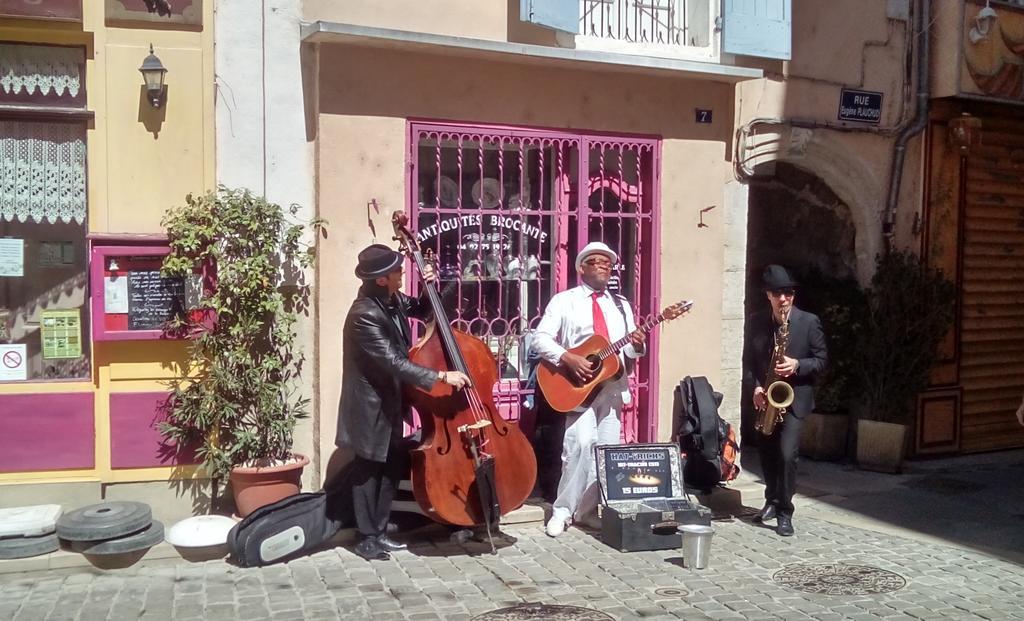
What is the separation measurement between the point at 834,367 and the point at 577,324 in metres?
3.63

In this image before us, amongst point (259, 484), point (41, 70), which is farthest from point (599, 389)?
point (41, 70)

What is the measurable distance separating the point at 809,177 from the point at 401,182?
456 centimetres

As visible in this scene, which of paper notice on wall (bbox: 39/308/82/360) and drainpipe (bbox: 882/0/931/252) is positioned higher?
drainpipe (bbox: 882/0/931/252)

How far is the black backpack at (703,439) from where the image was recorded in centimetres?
773

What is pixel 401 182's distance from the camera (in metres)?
7.41

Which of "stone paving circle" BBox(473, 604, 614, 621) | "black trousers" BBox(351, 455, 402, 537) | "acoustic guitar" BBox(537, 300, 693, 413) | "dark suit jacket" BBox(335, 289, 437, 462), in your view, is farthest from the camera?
"acoustic guitar" BBox(537, 300, 693, 413)

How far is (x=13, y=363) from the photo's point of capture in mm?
6844

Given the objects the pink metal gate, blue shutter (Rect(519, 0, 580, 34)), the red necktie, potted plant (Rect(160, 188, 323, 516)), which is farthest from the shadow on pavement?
blue shutter (Rect(519, 0, 580, 34))

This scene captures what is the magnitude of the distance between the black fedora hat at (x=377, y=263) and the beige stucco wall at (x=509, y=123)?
0.79 metres

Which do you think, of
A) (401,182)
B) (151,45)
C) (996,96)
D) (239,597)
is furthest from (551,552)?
(996,96)

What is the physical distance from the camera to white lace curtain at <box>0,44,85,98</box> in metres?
6.82

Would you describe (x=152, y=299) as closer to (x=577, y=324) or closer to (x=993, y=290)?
(x=577, y=324)

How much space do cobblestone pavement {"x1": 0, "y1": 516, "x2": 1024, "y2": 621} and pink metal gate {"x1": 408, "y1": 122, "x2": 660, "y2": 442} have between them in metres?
1.62

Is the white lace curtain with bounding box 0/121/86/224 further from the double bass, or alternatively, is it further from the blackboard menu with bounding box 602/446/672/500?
the blackboard menu with bounding box 602/446/672/500
